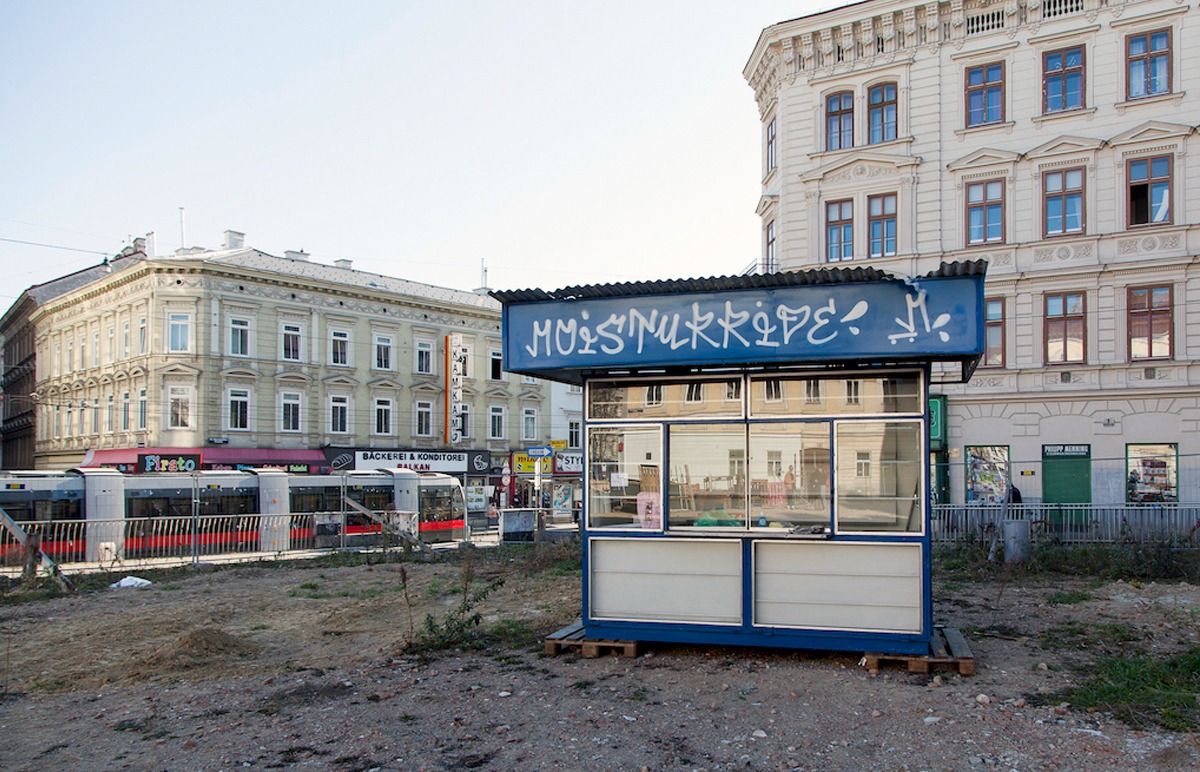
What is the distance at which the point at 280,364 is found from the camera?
138ft

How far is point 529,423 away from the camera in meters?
51.8

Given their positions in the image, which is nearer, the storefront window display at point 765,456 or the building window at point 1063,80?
the storefront window display at point 765,456

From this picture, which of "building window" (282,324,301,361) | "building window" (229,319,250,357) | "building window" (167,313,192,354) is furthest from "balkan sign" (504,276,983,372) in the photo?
"building window" (282,324,301,361)

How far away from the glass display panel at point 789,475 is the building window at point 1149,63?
21.0 meters

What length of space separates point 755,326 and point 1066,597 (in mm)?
7341

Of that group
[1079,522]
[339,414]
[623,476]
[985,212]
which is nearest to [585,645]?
[623,476]

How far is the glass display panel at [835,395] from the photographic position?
8.26 m

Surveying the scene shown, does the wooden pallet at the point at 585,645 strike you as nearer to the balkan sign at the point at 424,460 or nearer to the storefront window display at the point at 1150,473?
the storefront window display at the point at 1150,473

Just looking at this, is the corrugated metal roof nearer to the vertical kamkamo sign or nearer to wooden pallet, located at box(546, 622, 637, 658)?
wooden pallet, located at box(546, 622, 637, 658)

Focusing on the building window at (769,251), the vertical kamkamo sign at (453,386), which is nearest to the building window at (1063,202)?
the building window at (769,251)

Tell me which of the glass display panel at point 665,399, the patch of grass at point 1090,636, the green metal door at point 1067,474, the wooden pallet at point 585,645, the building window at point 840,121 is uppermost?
the building window at point 840,121

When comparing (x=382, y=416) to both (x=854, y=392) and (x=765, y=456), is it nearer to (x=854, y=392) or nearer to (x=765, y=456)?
(x=765, y=456)

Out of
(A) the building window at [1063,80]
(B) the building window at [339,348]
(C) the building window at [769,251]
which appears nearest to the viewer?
(A) the building window at [1063,80]

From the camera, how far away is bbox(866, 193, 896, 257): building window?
26609mm
